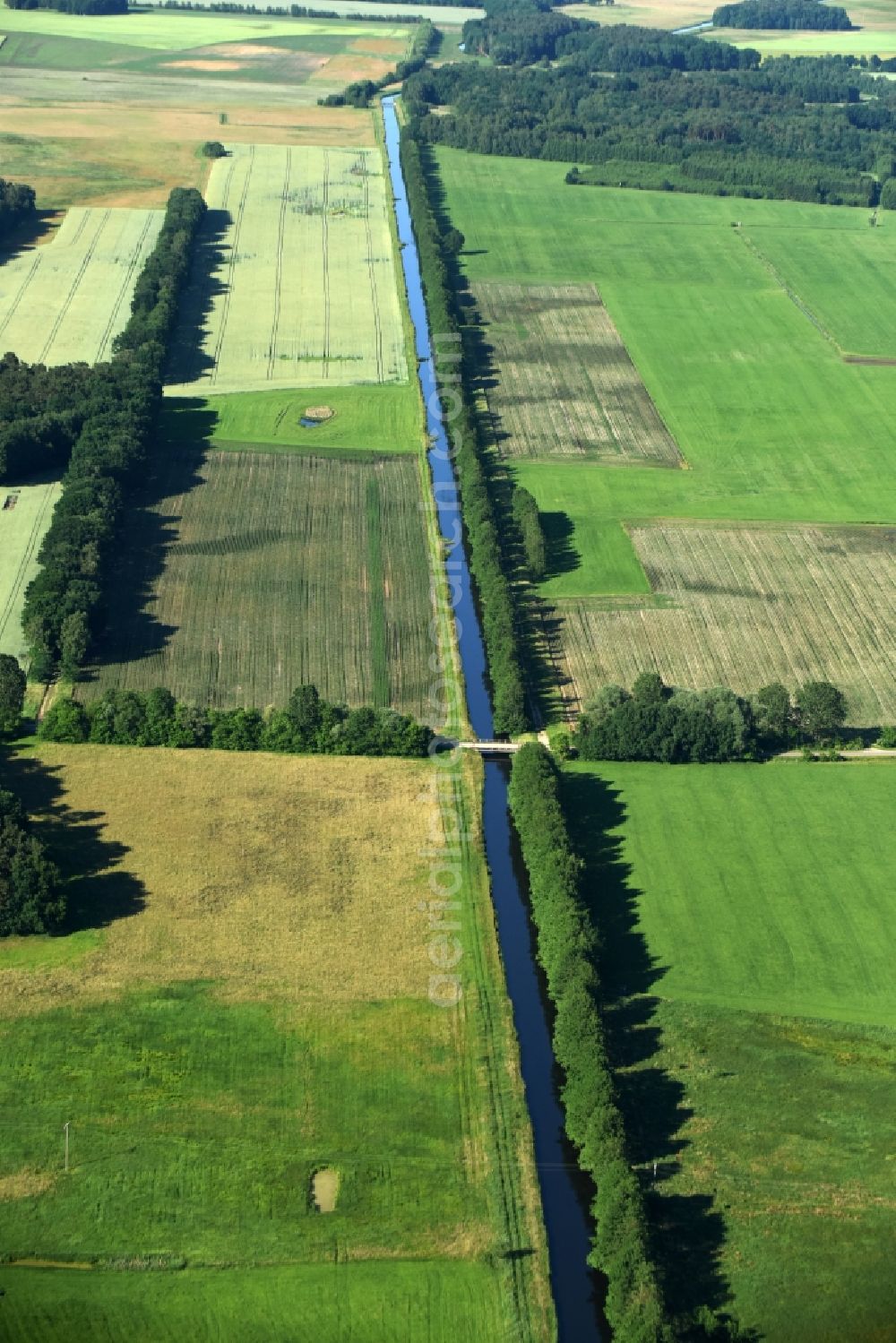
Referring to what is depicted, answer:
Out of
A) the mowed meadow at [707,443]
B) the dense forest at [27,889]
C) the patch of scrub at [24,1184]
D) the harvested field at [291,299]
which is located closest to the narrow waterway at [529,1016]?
the mowed meadow at [707,443]

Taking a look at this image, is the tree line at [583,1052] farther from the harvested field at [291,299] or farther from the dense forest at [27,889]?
the harvested field at [291,299]

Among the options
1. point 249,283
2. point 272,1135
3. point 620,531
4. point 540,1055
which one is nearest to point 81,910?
point 272,1135

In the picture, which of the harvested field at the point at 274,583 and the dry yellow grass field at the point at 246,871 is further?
the harvested field at the point at 274,583

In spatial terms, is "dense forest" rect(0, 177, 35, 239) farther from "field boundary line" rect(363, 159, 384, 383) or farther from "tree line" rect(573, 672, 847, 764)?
"tree line" rect(573, 672, 847, 764)

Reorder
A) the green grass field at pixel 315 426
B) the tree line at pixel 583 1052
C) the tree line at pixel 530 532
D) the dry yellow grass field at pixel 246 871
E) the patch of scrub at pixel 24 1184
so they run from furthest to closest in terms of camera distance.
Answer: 1. the green grass field at pixel 315 426
2. the tree line at pixel 530 532
3. the dry yellow grass field at pixel 246 871
4. the patch of scrub at pixel 24 1184
5. the tree line at pixel 583 1052

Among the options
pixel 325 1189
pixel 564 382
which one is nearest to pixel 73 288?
pixel 564 382

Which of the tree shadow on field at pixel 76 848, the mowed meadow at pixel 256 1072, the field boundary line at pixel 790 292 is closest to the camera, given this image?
the mowed meadow at pixel 256 1072

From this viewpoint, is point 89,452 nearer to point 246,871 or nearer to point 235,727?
point 235,727

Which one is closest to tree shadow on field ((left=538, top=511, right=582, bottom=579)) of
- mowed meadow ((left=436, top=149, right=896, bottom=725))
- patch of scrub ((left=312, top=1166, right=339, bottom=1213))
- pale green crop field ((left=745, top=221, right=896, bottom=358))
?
mowed meadow ((left=436, top=149, right=896, bottom=725))
